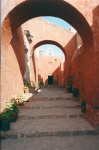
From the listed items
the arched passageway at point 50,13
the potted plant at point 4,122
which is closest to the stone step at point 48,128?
the potted plant at point 4,122

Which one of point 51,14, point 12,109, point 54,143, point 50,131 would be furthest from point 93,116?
point 51,14

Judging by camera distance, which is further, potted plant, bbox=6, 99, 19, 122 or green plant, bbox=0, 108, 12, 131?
potted plant, bbox=6, 99, 19, 122

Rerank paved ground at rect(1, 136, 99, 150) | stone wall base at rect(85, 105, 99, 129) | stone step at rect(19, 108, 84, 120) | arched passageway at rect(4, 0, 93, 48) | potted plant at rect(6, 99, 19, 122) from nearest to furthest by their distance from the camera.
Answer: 1. paved ground at rect(1, 136, 99, 150)
2. stone wall base at rect(85, 105, 99, 129)
3. arched passageway at rect(4, 0, 93, 48)
4. potted plant at rect(6, 99, 19, 122)
5. stone step at rect(19, 108, 84, 120)

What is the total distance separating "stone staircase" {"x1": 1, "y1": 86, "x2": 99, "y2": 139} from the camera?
5691 millimetres

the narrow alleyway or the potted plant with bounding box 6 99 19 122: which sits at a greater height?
the potted plant with bounding box 6 99 19 122

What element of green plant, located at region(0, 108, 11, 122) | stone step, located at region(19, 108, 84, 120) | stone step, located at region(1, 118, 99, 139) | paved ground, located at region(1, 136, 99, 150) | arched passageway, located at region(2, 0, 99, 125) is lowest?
paved ground, located at region(1, 136, 99, 150)

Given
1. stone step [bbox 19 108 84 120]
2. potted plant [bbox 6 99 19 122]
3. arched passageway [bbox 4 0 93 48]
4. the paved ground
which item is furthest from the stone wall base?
potted plant [bbox 6 99 19 122]

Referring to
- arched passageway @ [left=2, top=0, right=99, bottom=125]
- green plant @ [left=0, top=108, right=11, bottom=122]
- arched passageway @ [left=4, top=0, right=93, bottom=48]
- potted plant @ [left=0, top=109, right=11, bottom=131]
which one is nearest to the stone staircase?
potted plant @ [left=0, top=109, right=11, bottom=131]

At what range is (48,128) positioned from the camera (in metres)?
6.04

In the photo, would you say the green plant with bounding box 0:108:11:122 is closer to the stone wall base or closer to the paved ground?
the paved ground

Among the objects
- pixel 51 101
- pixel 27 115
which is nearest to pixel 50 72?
pixel 51 101

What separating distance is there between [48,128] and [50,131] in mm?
308

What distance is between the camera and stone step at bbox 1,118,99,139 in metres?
5.63

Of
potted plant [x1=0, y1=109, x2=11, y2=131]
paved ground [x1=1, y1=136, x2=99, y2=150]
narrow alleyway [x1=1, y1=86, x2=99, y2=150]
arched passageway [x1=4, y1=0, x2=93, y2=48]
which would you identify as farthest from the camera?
arched passageway [x1=4, y1=0, x2=93, y2=48]
